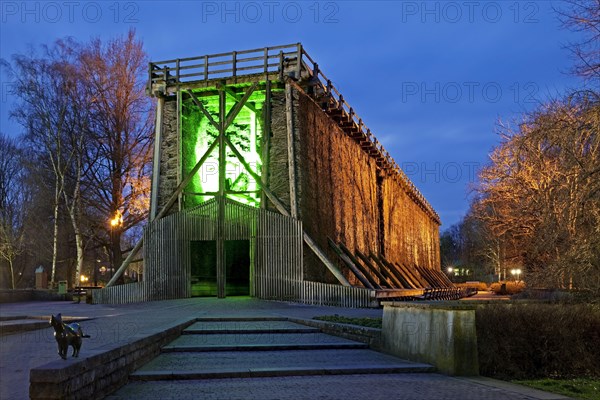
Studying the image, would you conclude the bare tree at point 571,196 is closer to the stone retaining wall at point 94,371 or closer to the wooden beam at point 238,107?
the stone retaining wall at point 94,371

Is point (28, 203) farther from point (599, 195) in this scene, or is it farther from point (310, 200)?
point (599, 195)

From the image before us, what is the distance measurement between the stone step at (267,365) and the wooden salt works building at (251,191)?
35.9ft

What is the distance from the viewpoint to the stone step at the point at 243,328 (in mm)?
13688

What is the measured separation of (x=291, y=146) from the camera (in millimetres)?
25219

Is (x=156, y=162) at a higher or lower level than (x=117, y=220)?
higher

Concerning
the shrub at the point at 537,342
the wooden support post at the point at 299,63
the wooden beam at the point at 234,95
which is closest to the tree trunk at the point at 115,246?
the wooden beam at the point at 234,95

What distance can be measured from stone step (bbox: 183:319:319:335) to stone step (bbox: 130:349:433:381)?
225 centimetres

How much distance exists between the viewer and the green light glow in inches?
1059

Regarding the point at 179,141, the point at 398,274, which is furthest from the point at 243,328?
the point at 398,274

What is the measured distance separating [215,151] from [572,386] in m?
20.7

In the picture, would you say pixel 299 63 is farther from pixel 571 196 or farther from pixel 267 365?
pixel 267 365

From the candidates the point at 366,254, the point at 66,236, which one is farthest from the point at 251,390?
the point at 66,236

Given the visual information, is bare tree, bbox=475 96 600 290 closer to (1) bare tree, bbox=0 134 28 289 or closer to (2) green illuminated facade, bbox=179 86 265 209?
(2) green illuminated facade, bbox=179 86 265 209

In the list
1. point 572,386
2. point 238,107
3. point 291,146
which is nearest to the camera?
point 572,386
